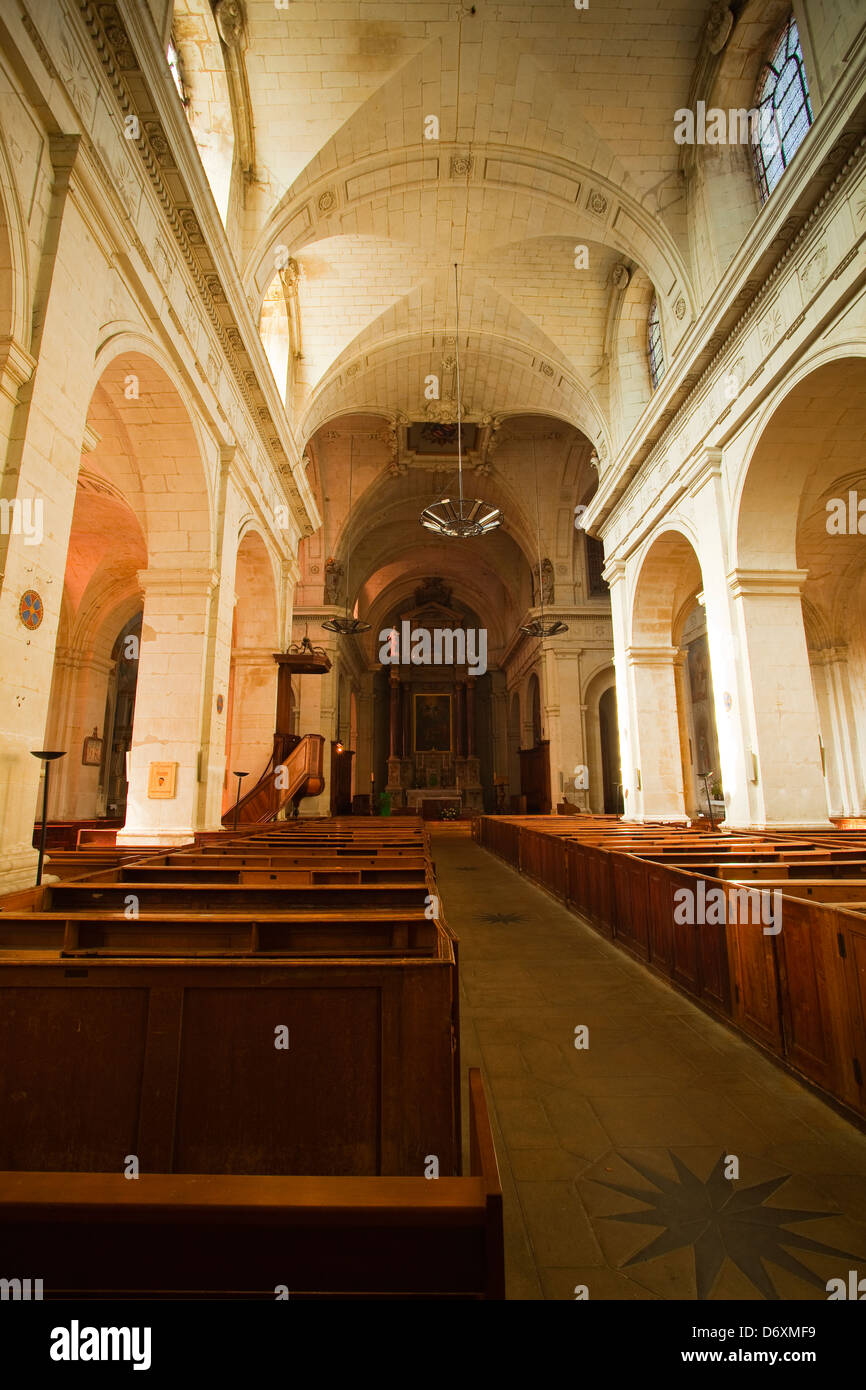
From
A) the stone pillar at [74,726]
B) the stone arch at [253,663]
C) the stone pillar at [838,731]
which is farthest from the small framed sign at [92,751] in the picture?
the stone pillar at [838,731]

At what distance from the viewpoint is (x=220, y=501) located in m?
8.59

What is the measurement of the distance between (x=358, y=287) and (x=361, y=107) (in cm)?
351

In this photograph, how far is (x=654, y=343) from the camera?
12023 mm

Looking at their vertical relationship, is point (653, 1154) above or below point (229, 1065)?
below

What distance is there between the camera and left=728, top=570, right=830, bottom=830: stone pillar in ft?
26.0

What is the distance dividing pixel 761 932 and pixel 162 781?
20.5 ft

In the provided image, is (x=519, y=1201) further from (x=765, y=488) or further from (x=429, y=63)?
(x=429, y=63)

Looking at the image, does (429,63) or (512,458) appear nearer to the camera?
(429,63)

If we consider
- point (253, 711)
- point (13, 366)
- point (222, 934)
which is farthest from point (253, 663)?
point (222, 934)

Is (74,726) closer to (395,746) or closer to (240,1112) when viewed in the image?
(240,1112)
